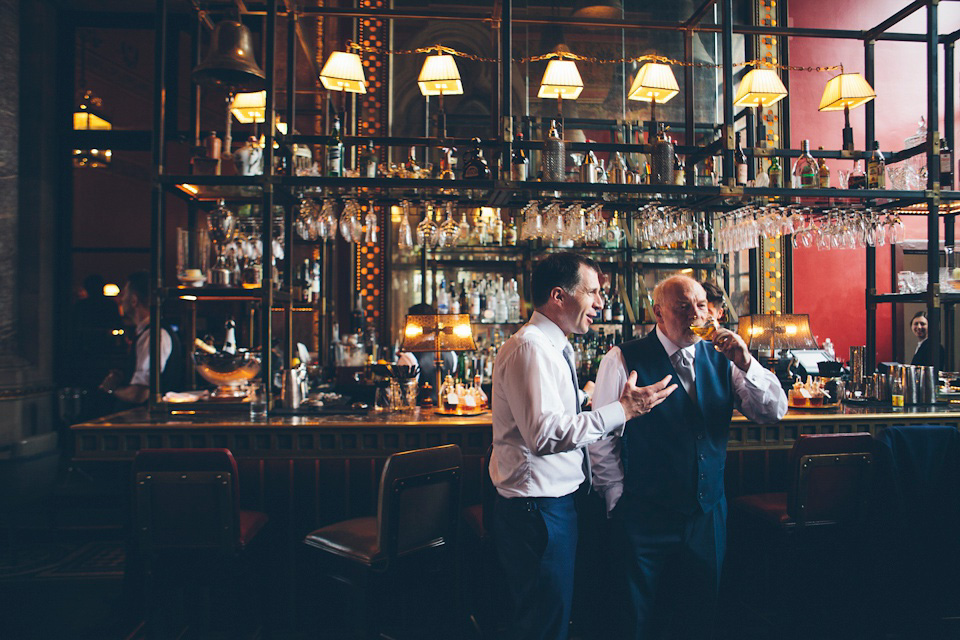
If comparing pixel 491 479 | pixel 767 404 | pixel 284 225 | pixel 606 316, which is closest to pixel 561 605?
pixel 491 479

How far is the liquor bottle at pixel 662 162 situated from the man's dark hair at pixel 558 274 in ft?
6.28

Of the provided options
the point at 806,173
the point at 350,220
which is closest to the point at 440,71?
the point at 350,220

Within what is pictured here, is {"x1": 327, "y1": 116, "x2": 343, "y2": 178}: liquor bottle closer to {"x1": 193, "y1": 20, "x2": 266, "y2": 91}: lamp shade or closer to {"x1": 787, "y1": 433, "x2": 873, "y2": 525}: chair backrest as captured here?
{"x1": 193, "y1": 20, "x2": 266, "y2": 91}: lamp shade

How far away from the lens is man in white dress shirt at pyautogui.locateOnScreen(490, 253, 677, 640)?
6.84ft

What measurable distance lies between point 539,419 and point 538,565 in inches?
19.6

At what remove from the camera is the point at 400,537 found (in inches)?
94.4

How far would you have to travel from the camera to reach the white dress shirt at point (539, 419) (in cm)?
206

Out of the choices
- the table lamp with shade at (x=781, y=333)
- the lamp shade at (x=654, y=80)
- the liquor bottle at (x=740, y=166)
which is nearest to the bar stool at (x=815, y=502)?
the table lamp with shade at (x=781, y=333)

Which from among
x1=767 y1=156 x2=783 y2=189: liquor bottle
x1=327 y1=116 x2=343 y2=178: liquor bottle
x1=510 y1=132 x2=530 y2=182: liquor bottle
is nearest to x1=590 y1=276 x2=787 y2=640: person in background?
x1=510 y1=132 x2=530 y2=182: liquor bottle

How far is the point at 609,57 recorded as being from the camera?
6992 mm

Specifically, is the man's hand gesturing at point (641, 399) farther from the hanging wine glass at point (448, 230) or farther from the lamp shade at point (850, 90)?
the lamp shade at point (850, 90)

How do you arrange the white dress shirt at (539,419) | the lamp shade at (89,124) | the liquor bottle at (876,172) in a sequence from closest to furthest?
the white dress shirt at (539,419) → the liquor bottle at (876,172) → the lamp shade at (89,124)

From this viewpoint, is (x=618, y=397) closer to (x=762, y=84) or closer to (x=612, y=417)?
(x=612, y=417)

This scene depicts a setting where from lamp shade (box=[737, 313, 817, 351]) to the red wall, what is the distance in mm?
2890
